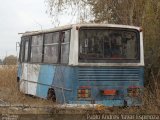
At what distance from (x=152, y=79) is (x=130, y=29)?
2.43 metres

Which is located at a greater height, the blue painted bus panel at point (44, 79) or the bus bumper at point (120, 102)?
the blue painted bus panel at point (44, 79)

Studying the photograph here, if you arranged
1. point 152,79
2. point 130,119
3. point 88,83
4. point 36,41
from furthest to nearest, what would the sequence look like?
point 36,41 < point 152,79 < point 88,83 < point 130,119

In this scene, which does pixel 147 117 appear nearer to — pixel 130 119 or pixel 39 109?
pixel 130 119

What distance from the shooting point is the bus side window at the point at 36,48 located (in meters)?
18.0

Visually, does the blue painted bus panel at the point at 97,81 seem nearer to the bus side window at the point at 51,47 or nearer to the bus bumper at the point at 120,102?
the bus bumper at the point at 120,102

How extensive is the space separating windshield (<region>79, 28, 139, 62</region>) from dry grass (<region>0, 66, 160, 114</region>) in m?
1.24

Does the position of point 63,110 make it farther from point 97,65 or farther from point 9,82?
point 9,82

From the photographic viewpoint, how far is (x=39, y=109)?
1159 cm

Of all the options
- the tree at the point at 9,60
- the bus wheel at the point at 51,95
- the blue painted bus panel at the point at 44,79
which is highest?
the tree at the point at 9,60

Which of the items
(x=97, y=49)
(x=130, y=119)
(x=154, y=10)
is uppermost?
(x=154, y=10)

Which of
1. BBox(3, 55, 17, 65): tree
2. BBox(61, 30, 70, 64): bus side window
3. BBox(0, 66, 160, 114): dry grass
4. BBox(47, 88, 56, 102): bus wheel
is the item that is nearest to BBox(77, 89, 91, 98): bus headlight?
BBox(0, 66, 160, 114): dry grass

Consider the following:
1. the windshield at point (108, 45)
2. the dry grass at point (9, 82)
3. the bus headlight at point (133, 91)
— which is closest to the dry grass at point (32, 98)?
the dry grass at point (9, 82)

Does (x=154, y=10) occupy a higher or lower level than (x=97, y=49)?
higher

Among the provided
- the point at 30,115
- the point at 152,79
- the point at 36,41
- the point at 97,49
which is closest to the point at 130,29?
the point at 97,49
